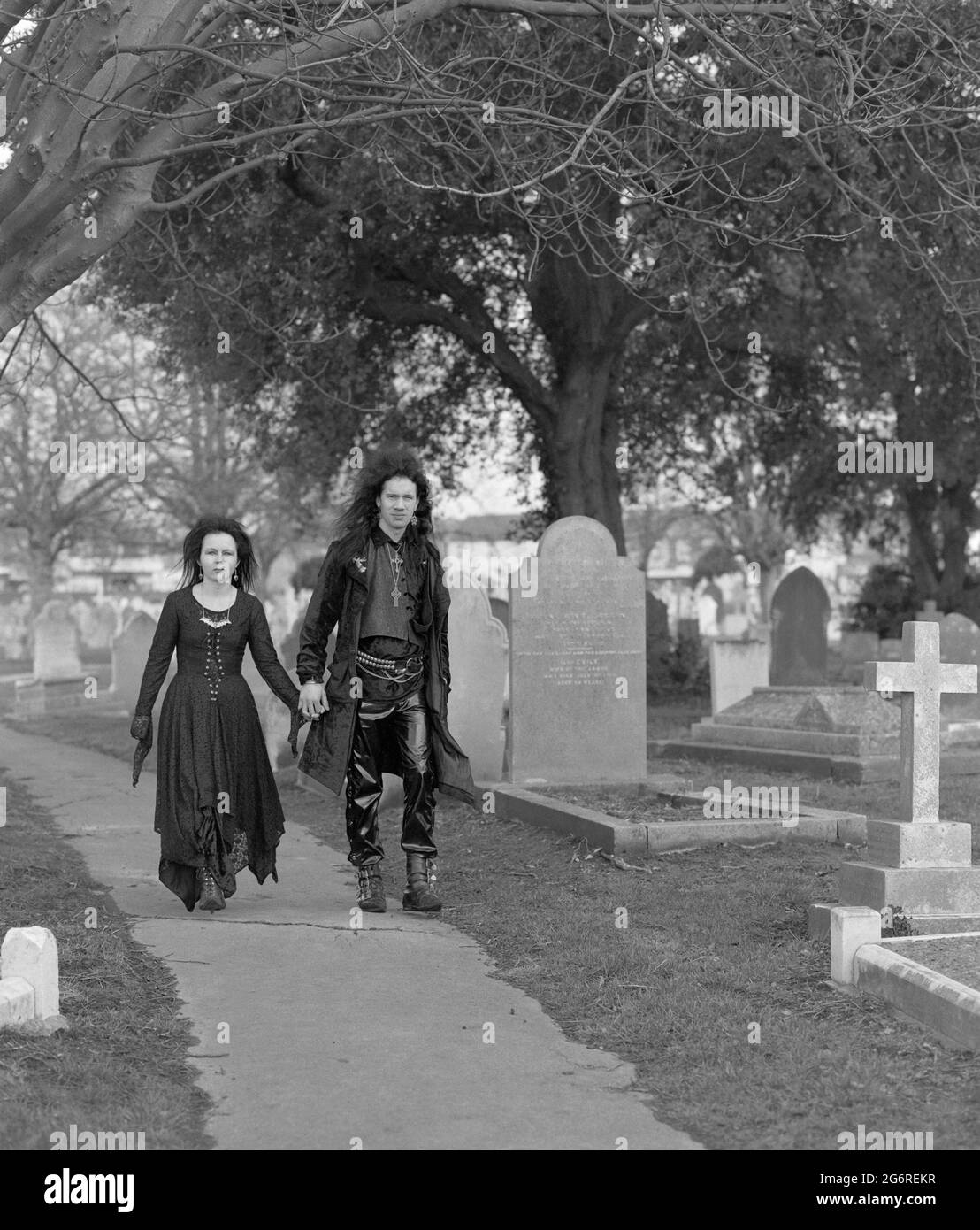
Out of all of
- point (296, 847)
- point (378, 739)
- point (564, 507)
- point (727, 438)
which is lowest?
point (296, 847)

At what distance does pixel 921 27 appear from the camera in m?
10.1

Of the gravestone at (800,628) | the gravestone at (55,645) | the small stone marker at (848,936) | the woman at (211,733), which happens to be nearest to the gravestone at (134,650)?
the gravestone at (55,645)

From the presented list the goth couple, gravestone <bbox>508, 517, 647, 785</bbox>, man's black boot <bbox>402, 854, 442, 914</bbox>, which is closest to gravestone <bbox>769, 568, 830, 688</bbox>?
gravestone <bbox>508, 517, 647, 785</bbox>

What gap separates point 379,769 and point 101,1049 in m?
2.52

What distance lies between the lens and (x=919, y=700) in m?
6.25

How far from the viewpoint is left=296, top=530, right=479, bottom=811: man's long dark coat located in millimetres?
6891

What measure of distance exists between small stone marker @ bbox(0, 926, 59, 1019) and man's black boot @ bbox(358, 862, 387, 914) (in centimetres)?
233

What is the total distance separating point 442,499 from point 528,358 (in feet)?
12.8

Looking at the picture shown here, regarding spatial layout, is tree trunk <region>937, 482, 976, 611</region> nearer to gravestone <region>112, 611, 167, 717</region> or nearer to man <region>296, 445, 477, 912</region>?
gravestone <region>112, 611, 167, 717</region>

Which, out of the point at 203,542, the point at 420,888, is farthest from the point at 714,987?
the point at 203,542

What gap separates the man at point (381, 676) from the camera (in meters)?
6.93

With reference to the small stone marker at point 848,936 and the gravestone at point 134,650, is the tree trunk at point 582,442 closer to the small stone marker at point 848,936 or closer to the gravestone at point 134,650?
the gravestone at point 134,650
